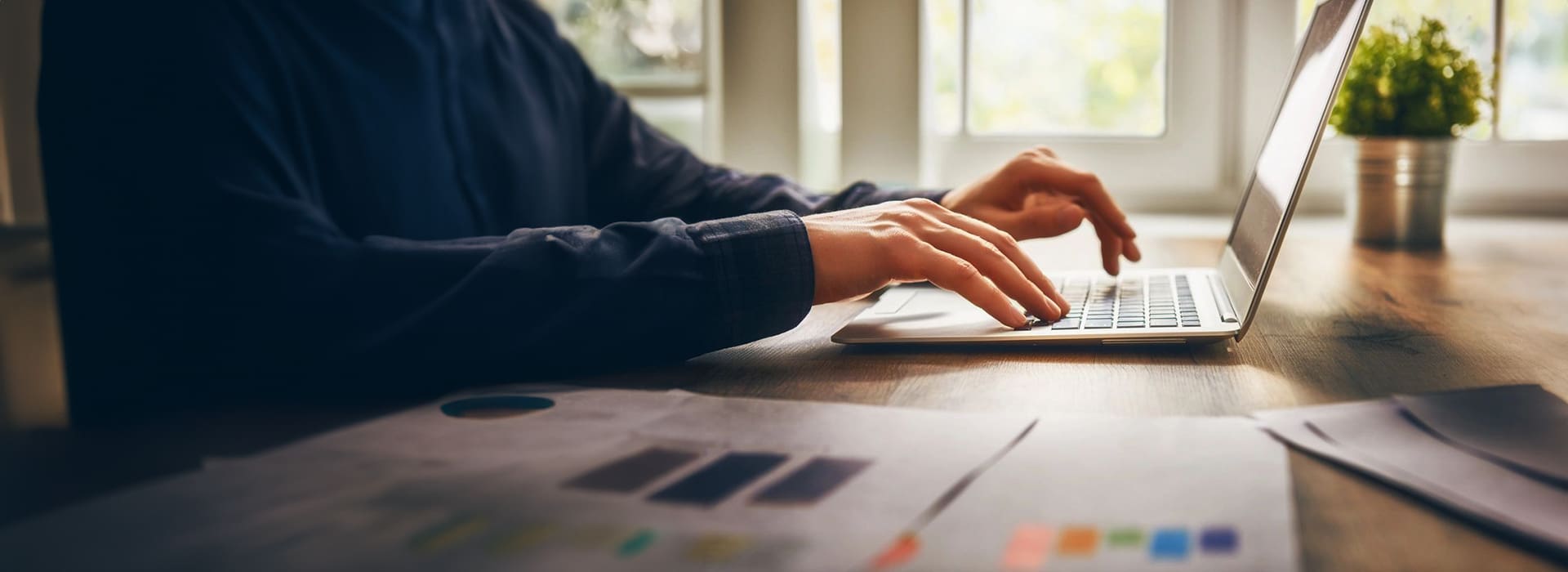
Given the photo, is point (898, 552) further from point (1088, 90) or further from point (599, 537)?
point (1088, 90)

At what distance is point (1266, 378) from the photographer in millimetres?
645

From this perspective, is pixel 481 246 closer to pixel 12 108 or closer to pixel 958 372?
pixel 958 372

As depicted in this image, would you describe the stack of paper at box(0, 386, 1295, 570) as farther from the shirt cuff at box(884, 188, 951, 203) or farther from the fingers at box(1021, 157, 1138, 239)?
the shirt cuff at box(884, 188, 951, 203)

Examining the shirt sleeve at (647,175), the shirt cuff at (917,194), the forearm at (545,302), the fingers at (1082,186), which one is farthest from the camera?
the shirt sleeve at (647,175)

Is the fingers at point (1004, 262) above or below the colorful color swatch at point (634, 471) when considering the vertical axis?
above

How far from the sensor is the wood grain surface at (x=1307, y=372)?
39 cm

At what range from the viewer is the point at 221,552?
380mm

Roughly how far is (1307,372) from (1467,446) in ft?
0.61

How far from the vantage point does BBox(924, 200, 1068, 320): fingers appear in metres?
0.76

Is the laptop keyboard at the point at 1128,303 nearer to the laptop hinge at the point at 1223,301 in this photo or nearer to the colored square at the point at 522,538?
the laptop hinge at the point at 1223,301

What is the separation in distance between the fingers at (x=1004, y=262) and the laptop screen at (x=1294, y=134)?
0.43 feet

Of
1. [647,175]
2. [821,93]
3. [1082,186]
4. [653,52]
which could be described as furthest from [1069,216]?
[653,52]

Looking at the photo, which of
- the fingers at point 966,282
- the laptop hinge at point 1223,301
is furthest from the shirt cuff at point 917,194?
the fingers at point 966,282

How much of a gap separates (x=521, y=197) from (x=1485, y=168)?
4.49ft
